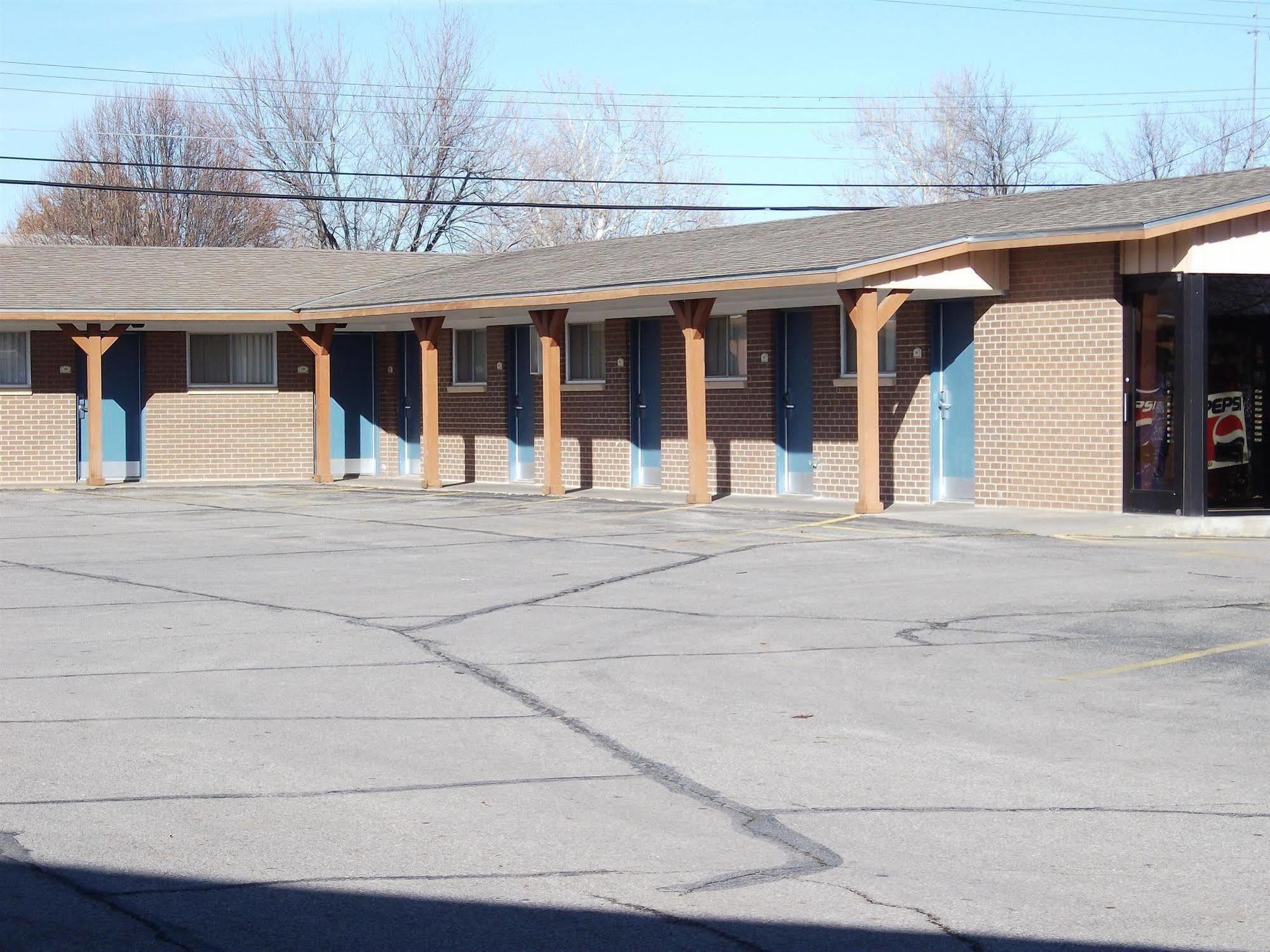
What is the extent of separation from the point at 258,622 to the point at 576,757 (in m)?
4.73

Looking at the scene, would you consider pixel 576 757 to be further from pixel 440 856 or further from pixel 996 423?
pixel 996 423

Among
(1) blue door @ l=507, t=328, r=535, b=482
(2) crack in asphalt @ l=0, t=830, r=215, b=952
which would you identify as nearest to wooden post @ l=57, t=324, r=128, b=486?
(1) blue door @ l=507, t=328, r=535, b=482

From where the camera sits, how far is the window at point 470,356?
2755 cm

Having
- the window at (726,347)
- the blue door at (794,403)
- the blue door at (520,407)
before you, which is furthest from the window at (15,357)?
the blue door at (794,403)

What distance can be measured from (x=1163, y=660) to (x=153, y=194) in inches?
2053

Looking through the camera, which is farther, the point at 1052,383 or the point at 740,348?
the point at 740,348

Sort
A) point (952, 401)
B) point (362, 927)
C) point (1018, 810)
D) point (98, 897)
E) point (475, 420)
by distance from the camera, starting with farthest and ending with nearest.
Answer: point (475, 420) < point (952, 401) < point (1018, 810) < point (98, 897) < point (362, 927)

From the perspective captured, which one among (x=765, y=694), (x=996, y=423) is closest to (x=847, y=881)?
(x=765, y=694)

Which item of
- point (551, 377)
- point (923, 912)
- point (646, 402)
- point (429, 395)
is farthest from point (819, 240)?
point (923, 912)

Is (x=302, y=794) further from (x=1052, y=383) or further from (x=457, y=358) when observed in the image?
(x=457, y=358)

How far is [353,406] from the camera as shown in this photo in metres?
29.7

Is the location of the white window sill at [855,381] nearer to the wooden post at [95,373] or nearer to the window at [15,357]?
the wooden post at [95,373]

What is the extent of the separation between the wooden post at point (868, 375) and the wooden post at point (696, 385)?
2265mm

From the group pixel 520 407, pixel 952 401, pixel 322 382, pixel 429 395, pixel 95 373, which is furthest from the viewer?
pixel 322 382
